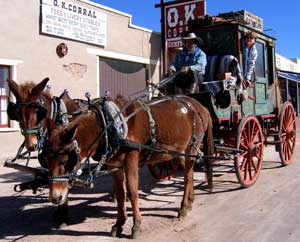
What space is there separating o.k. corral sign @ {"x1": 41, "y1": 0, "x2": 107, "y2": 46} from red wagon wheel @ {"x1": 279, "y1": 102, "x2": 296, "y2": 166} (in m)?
7.29

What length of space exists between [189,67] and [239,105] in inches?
56.0

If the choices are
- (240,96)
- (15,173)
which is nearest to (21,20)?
(15,173)

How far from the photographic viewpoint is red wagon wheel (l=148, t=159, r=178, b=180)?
838 centimetres

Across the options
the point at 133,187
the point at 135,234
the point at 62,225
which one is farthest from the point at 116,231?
the point at 62,225

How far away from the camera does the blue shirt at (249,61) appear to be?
838cm

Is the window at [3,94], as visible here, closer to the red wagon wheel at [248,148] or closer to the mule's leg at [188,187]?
the red wagon wheel at [248,148]

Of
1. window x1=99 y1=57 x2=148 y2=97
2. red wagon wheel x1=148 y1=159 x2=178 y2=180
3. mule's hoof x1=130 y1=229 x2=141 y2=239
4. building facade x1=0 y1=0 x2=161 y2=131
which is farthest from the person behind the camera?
window x1=99 y1=57 x2=148 y2=97

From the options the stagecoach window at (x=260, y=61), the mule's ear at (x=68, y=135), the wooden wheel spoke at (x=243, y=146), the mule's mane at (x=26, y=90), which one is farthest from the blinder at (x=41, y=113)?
the stagecoach window at (x=260, y=61)

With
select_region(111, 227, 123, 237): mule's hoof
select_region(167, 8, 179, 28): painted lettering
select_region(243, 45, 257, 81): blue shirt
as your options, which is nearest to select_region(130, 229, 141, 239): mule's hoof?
select_region(111, 227, 123, 237): mule's hoof

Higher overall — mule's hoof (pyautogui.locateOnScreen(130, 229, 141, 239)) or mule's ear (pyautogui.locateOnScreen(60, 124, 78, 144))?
mule's ear (pyautogui.locateOnScreen(60, 124, 78, 144))

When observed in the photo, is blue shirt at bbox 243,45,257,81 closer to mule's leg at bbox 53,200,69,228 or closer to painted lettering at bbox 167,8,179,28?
mule's leg at bbox 53,200,69,228

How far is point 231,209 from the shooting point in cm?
630

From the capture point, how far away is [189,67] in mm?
7316

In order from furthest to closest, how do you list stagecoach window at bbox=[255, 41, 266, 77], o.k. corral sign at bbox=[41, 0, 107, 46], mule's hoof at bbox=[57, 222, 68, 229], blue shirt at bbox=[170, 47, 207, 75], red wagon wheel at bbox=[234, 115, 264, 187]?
1. o.k. corral sign at bbox=[41, 0, 107, 46]
2. stagecoach window at bbox=[255, 41, 266, 77]
3. red wagon wheel at bbox=[234, 115, 264, 187]
4. blue shirt at bbox=[170, 47, 207, 75]
5. mule's hoof at bbox=[57, 222, 68, 229]
